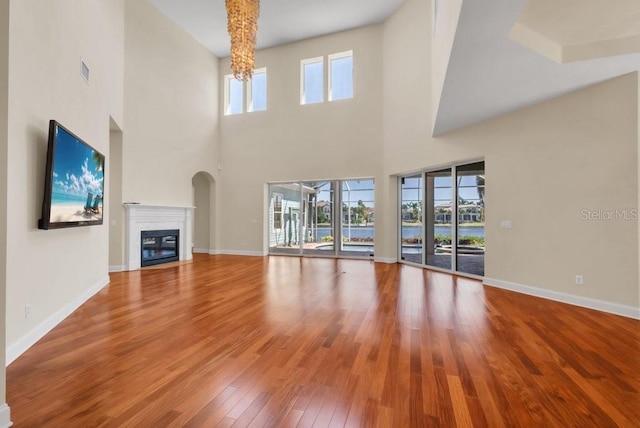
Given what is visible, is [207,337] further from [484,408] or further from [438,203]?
[438,203]

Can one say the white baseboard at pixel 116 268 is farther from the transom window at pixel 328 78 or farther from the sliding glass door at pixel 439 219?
the sliding glass door at pixel 439 219

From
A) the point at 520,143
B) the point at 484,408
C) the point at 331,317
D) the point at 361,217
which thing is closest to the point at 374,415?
the point at 484,408

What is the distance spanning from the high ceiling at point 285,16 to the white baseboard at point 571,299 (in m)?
6.88

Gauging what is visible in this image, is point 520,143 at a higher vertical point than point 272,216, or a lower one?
higher

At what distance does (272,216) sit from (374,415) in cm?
829

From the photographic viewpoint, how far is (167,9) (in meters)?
7.80

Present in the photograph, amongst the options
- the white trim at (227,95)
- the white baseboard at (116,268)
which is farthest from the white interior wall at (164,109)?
the white baseboard at (116,268)

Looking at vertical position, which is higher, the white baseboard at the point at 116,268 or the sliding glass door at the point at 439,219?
the sliding glass door at the point at 439,219

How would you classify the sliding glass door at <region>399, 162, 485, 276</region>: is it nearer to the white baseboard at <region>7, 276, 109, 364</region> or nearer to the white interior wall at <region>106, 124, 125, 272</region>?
the white baseboard at <region>7, 276, 109, 364</region>

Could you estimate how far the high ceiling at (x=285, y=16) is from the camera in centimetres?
759

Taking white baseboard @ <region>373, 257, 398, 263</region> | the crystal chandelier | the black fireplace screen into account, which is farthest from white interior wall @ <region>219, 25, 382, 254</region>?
the crystal chandelier

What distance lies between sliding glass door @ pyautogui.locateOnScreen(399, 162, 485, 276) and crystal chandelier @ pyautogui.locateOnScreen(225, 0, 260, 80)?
15.4ft

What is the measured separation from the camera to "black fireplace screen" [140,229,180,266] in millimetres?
7510

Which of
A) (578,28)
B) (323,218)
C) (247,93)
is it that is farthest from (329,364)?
(247,93)
